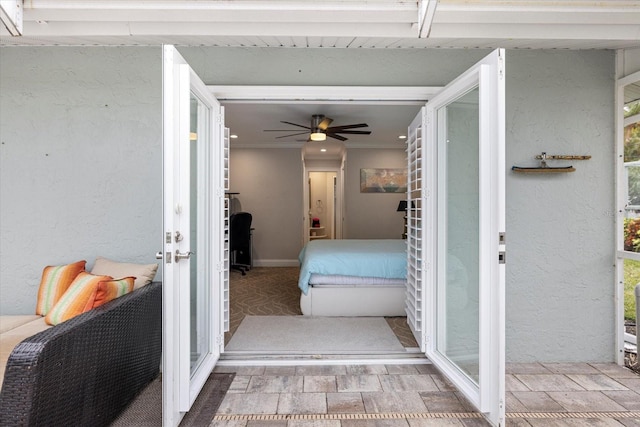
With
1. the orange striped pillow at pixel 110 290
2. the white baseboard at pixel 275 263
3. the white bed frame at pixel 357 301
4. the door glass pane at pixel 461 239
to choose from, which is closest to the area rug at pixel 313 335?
the white bed frame at pixel 357 301

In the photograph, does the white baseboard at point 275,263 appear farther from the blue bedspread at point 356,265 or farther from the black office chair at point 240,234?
the blue bedspread at point 356,265

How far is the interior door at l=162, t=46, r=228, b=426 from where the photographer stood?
1.60 meters

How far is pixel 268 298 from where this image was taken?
435 cm

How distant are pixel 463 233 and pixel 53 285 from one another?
2.70 meters

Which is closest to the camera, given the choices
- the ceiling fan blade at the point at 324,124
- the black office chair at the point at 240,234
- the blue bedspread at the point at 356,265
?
the blue bedspread at the point at 356,265

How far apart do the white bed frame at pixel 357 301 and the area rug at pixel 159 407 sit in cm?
148

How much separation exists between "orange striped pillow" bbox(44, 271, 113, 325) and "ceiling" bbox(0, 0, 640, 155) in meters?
1.54

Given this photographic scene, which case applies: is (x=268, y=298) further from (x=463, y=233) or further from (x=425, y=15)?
(x=425, y=15)

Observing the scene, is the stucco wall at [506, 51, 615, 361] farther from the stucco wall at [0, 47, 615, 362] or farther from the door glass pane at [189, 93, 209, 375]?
the door glass pane at [189, 93, 209, 375]

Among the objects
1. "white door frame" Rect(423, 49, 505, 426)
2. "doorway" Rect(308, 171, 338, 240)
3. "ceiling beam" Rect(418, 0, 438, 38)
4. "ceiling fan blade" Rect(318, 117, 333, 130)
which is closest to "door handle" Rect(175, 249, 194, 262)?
"white door frame" Rect(423, 49, 505, 426)

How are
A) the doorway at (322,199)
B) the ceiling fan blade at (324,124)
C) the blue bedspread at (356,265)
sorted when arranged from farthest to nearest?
the doorway at (322,199) < the ceiling fan blade at (324,124) < the blue bedspread at (356,265)

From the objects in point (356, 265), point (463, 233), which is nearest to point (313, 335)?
point (356, 265)

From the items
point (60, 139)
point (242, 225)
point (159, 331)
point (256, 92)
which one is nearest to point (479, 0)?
point (256, 92)

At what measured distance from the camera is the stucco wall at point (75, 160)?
2.44 meters
